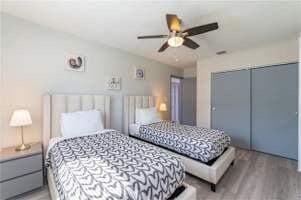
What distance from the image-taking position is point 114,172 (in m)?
1.27

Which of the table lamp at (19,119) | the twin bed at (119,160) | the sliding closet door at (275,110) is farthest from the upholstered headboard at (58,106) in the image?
the sliding closet door at (275,110)

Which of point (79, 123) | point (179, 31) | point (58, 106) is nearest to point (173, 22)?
point (179, 31)

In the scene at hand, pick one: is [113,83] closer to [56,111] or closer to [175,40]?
[56,111]

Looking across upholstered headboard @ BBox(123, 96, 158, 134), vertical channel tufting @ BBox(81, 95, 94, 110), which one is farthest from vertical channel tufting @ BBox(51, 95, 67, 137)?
upholstered headboard @ BBox(123, 96, 158, 134)

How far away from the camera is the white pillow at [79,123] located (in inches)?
94.4

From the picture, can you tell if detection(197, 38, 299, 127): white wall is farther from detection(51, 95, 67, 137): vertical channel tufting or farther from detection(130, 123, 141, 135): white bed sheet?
detection(51, 95, 67, 137): vertical channel tufting

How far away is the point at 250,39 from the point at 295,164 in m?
2.52

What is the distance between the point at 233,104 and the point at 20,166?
4.27 metres

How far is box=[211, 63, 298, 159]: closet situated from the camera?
3.12 m

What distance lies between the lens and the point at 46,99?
2396 millimetres

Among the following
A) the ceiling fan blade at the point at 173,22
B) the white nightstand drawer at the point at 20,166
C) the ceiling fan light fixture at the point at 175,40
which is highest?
the ceiling fan blade at the point at 173,22

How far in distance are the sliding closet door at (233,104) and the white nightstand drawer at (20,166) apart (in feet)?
12.9

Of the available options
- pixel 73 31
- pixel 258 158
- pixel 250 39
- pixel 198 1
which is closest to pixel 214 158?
pixel 258 158

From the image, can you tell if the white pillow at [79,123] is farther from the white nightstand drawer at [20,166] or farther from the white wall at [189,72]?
the white wall at [189,72]
